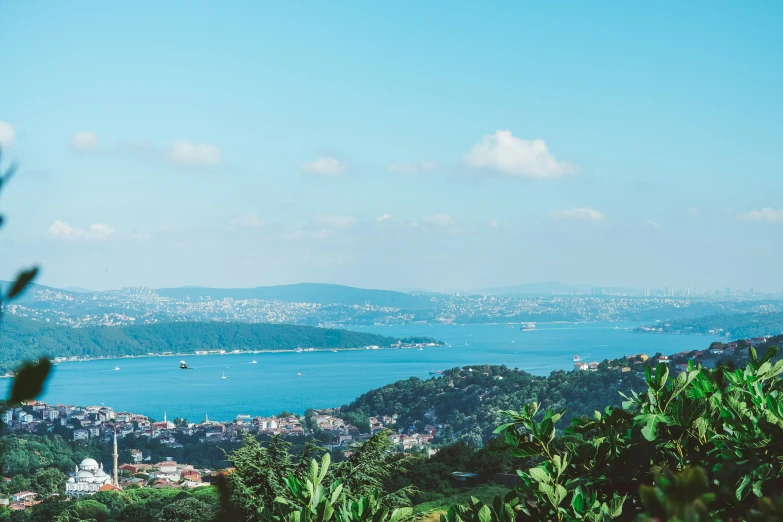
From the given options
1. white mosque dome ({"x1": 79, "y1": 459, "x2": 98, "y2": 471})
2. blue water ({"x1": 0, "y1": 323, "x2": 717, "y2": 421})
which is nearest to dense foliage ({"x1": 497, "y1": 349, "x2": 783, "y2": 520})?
white mosque dome ({"x1": 79, "y1": 459, "x2": 98, "y2": 471})

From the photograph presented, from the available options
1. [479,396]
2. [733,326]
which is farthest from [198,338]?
[733,326]

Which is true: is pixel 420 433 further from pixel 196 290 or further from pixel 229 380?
pixel 196 290

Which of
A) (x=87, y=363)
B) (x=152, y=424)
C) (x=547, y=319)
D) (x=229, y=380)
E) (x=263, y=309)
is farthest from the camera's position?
(x=263, y=309)

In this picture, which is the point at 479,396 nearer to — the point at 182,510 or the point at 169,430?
the point at 169,430

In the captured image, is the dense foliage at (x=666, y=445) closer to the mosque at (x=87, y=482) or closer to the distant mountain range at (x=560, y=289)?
the mosque at (x=87, y=482)

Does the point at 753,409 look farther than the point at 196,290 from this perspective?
No

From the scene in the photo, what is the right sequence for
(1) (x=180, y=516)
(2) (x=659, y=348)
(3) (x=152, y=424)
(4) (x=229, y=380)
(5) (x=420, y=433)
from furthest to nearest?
1. (2) (x=659, y=348)
2. (4) (x=229, y=380)
3. (3) (x=152, y=424)
4. (5) (x=420, y=433)
5. (1) (x=180, y=516)

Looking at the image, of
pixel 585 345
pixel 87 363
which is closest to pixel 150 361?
pixel 87 363
